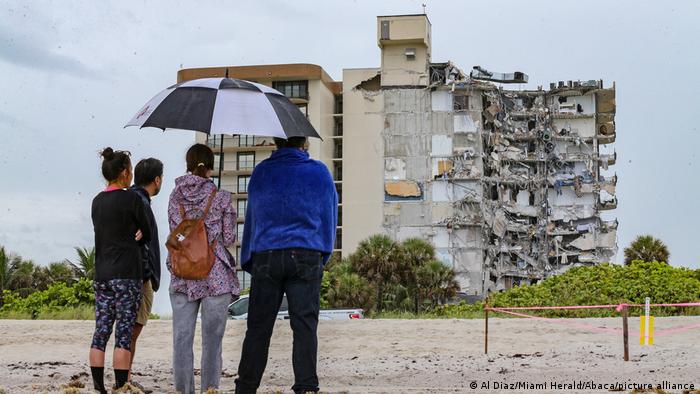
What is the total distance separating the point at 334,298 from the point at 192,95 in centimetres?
4514

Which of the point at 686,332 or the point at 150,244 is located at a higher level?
the point at 150,244

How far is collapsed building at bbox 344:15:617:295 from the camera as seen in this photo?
86625 mm

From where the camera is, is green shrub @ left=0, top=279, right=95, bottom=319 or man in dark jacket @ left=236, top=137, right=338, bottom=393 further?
green shrub @ left=0, top=279, right=95, bottom=319

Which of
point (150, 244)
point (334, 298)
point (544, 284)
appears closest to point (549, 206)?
point (334, 298)

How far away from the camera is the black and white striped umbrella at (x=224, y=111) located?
7402 mm

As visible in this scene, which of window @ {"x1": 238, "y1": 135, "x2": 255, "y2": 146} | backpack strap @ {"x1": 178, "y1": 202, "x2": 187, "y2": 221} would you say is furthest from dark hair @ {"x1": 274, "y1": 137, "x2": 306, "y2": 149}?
window @ {"x1": 238, "y1": 135, "x2": 255, "y2": 146}

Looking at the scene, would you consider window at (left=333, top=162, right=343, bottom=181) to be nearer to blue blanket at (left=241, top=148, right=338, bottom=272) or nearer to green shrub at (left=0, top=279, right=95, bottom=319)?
green shrub at (left=0, top=279, right=95, bottom=319)

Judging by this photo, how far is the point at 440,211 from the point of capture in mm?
87062

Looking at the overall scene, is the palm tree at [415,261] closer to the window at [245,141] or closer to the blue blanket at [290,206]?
the window at [245,141]

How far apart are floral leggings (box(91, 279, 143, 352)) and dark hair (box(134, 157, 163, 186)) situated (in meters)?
0.90

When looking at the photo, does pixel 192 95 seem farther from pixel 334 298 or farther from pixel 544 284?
pixel 334 298

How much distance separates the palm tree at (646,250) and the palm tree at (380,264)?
14.7 metres

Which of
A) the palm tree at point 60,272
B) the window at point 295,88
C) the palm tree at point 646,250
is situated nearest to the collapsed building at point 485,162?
the window at point 295,88

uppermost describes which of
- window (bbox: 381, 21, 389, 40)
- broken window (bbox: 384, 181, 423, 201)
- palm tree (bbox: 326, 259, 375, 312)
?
window (bbox: 381, 21, 389, 40)
